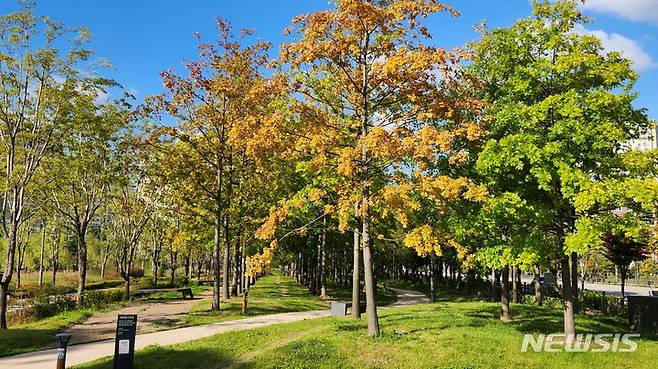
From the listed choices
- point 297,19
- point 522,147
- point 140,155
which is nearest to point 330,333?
point 522,147

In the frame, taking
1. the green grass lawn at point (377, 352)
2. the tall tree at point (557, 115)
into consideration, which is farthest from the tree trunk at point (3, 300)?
the tall tree at point (557, 115)

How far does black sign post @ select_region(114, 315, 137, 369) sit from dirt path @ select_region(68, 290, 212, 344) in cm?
589

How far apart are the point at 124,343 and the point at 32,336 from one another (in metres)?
7.49

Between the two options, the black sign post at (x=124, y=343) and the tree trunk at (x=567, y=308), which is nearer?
the black sign post at (x=124, y=343)

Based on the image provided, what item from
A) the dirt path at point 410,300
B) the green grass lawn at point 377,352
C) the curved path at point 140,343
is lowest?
the dirt path at point 410,300

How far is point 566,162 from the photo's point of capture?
1399 cm

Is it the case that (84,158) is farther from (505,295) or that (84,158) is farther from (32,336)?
(505,295)

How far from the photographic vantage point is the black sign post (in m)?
11.8

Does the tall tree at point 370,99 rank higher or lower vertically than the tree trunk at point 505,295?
higher

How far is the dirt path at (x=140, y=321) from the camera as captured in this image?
18.1m

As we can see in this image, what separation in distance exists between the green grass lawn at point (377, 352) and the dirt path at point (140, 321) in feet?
14.2

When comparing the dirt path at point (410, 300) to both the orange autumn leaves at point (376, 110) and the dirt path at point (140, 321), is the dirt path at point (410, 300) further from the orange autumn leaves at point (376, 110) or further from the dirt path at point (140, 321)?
the orange autumn leaves at point (376, 110)

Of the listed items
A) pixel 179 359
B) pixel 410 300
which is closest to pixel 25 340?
pixel 179 359

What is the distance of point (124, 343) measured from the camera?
1188 centimetres
